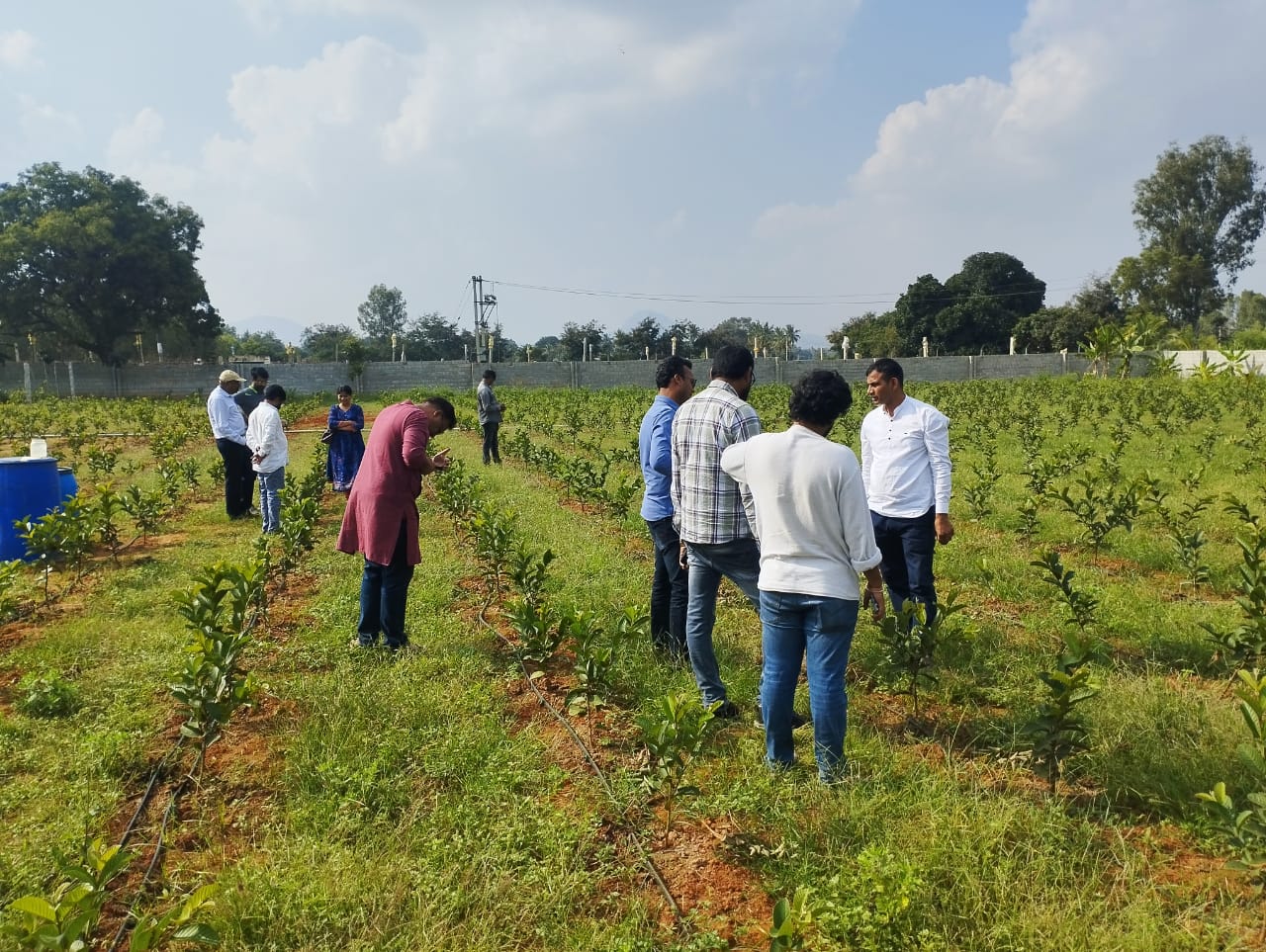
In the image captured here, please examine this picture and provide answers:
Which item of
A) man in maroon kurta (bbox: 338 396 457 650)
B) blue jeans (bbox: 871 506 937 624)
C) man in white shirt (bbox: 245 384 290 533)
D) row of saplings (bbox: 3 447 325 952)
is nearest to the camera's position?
row of saplings (bbox: 3 447 325 952)

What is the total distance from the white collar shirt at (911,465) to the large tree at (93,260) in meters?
40.5

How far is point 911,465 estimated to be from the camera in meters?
4.32

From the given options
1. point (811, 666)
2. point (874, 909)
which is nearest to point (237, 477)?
point (811, 666)

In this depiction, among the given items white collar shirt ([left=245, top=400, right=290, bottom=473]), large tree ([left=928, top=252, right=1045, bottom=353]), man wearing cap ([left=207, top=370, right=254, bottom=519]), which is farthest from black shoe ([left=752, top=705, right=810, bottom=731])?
large tree ([left=928, top=252, right=1045, bottom=353])

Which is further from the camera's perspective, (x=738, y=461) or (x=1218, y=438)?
(x=1218, y=438)

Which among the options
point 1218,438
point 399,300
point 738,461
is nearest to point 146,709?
point 738,461

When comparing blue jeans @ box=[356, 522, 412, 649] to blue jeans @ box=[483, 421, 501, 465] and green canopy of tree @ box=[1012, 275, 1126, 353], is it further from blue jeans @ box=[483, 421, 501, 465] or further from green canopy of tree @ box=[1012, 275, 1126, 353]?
green canopy of tree @ box=[1012, 275, 1126, 353]

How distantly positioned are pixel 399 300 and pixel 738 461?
99.5 m

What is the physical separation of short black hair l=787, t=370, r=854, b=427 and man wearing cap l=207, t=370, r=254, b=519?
257 inches

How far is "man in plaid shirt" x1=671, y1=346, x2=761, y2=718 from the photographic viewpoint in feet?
11.7

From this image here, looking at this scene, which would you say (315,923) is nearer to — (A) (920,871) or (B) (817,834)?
(B) (817,834)

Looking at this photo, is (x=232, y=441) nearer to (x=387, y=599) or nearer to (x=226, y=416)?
(x=226, y=416)

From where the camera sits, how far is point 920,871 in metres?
2.53

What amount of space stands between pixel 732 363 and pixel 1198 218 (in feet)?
174
